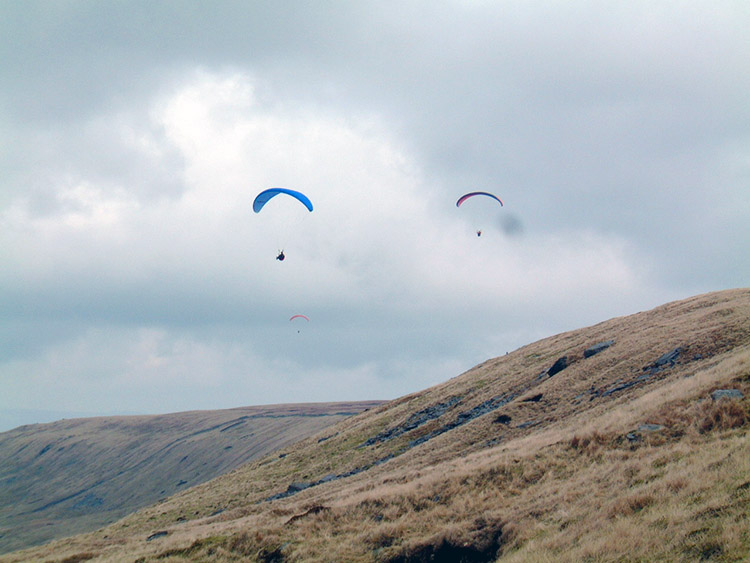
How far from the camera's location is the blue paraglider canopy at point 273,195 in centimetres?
3741

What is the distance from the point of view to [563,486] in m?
18.1

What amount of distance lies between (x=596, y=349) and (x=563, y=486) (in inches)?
1169

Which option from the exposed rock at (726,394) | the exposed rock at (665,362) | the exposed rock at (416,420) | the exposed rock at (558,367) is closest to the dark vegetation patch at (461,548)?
the exposed rock at (726,394)

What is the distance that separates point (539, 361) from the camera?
55.0m

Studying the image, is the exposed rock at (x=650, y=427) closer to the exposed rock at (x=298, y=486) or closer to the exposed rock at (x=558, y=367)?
the exposed rock at (x=558, y=367)

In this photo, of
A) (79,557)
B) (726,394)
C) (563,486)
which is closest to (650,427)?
(726,394)

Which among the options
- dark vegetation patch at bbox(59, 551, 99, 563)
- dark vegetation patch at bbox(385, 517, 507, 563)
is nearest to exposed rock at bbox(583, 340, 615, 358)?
dark vegetation patch at bbox(385, 517, 507, 563)

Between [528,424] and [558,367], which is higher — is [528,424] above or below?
below

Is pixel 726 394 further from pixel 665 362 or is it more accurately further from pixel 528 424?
pixel 665 362

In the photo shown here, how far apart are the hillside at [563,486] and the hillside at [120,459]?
76.5 m

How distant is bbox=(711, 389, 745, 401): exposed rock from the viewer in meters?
19.9

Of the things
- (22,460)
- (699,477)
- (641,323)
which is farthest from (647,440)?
(22,460)

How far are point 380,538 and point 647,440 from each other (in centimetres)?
1104

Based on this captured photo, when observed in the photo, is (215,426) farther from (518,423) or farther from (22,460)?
(518,423)
